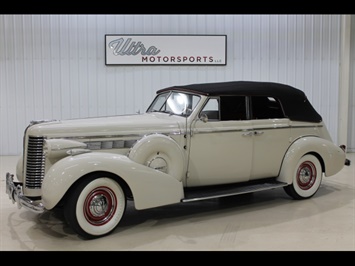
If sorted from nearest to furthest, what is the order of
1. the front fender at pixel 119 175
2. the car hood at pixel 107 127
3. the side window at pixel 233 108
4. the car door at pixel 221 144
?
the front fender at pixel 119 175
the car hood at pixel 107 127
the car door at pixel 221 144
the side window at pixel 233 108

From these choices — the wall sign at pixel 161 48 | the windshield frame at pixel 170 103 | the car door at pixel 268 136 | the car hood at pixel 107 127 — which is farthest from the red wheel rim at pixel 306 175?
the wall sign at pixel 161 48

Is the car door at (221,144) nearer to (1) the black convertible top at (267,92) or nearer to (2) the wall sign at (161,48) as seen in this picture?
(1) the black convertible top at (267,92)

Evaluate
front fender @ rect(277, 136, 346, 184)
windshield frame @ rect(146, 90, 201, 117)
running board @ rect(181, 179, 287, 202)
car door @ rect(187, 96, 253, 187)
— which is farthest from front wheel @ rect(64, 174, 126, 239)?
front fender @ rect(277, 136, 346, 184)

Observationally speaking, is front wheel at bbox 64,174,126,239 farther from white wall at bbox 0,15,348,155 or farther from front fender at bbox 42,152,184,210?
white wall at bbox 0,15,348,155

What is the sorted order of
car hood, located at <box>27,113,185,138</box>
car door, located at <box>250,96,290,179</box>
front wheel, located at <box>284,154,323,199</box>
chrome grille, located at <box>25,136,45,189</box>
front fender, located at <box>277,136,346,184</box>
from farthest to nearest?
front wheel, located at <box>284,154,323,199</box> → front fender, located at <box>277,136,346,184</box> → car door, located at <box>250,96,290,179</box> → car hood, located at <box>27,113,185,138</box> → chrome grille, located at <box>25,136,45,189</box>

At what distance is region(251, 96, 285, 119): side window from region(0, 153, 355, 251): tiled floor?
4.32 feet

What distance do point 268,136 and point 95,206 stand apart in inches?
109

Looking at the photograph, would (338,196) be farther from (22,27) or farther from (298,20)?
(22,27)

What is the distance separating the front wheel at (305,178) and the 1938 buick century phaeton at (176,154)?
0.05 feet

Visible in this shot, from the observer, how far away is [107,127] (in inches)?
207

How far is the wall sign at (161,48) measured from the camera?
11.1m

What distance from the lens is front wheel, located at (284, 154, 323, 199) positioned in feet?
21.0

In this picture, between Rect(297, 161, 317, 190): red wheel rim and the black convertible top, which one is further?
Rect(297, 161, 317, 190): red wheel rim

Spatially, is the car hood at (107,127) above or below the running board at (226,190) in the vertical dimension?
above
